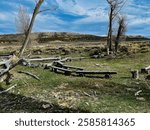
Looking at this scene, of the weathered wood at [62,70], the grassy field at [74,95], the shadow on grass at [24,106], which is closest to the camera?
the shadow on grass at [24,106]

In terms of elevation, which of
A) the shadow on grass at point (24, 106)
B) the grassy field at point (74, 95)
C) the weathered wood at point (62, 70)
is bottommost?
the shadow on grass at point (24, 106)

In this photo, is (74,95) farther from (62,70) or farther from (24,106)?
(62,70)

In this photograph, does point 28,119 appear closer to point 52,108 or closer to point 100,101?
point 52,108

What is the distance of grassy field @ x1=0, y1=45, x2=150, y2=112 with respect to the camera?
44.4 ft

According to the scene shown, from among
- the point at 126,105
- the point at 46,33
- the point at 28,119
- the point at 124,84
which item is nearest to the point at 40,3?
the point at 124,84

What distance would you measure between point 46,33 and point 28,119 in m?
134

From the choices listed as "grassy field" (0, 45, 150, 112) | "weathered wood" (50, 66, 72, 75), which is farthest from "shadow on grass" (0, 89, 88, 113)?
"weathered wood" (50, 66, 72, 75)

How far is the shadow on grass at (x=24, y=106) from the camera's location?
13.2 m

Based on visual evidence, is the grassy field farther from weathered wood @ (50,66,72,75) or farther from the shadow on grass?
weathered wood @ (50,66,72,75)

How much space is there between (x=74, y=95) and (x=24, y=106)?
2.29m

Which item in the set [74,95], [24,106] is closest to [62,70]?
[74,95]

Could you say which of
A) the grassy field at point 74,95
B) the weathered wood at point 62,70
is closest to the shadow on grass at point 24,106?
the grassy field at point 74,95

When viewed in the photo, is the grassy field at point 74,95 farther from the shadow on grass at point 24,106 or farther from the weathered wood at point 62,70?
the weathered wood at point 62,70

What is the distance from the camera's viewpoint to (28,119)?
9.85 meters
